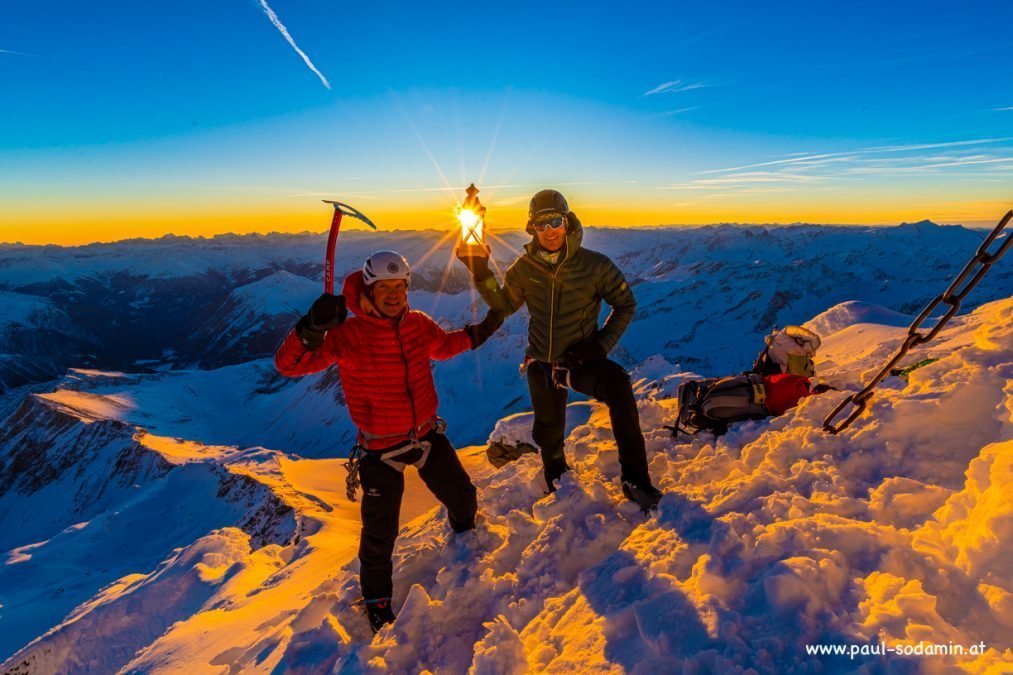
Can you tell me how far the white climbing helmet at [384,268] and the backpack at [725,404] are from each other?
4258 millimetres

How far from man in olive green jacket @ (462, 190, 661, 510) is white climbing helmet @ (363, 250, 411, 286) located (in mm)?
967

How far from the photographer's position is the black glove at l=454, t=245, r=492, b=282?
17.5 ft

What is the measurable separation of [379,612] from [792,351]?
5947 millimetres

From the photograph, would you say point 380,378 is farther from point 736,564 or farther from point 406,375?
point 736,564

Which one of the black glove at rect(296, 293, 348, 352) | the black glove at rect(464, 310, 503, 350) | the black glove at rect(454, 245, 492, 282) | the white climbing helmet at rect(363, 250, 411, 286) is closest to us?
the black glove at rect(296, 293, 348, 352)

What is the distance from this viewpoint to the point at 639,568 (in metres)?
3.71

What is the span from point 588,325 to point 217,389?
608 feet

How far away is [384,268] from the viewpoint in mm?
4496

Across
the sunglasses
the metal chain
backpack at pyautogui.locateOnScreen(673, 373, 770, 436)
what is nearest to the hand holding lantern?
the sunglasses

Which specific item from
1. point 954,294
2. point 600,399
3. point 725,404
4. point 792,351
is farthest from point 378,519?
point 792,351

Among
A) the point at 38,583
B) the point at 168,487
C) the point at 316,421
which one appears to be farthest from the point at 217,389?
the point at 38,583

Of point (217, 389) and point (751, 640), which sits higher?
point (751, 640)

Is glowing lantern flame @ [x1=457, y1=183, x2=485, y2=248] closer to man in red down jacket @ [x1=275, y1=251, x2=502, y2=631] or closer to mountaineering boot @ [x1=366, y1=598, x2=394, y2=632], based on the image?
man in red down jacket @ [x1=275, y1=251, x2=502, y2=631]

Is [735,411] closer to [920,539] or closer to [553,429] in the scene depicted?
[553,429]
